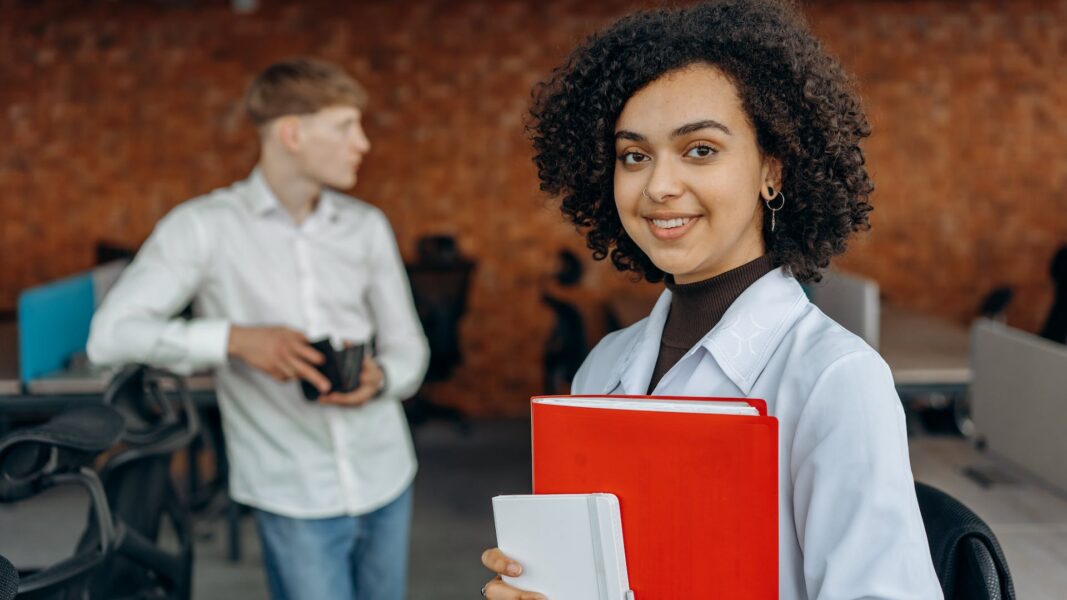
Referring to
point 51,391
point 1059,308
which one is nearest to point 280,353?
point 51,391

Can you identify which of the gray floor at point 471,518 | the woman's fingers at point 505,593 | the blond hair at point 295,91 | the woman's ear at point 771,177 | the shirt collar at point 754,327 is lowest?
the gray floor at point 471,518

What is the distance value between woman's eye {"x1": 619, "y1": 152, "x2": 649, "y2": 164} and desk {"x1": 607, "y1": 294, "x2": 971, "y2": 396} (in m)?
2.39

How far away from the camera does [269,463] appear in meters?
2.25

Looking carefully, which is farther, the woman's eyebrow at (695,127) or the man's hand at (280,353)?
the man's hand at (280,353)

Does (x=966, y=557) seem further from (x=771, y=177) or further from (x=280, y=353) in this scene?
(x=280, y=353)

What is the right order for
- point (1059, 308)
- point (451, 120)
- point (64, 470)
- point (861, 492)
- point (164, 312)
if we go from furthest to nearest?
point (451, 120) < point (1059, 308) < point (164, 312) < point (64, 470) < point (861, 492)

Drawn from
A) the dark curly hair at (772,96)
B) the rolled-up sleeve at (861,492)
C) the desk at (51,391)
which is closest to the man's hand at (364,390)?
the dark curly hair at (772,96)

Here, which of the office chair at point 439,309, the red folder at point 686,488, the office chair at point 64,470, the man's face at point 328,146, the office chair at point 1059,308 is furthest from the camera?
the office chair at point 439,309

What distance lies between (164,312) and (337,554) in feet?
2.07

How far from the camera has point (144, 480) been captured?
2.20m

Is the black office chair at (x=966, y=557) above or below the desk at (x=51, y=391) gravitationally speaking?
above

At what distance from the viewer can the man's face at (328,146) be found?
90.9 inches

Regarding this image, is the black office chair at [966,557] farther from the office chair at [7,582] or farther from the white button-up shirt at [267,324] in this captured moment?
the white button-up shirt at [267,324]

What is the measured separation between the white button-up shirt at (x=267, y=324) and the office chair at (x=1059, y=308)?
305cm
